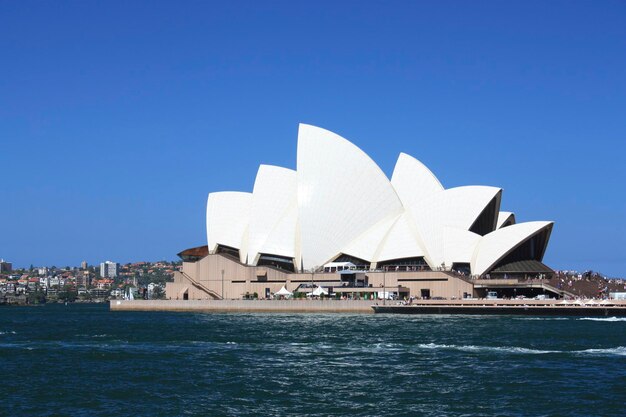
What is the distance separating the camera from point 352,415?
76.3 ft

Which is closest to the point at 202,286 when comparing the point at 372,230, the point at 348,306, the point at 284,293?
the point at 284,293

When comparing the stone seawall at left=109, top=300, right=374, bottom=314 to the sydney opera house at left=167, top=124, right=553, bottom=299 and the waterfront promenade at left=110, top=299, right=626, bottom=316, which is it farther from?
the sydney opera house at left=167, top=124, right=553, bottom=299

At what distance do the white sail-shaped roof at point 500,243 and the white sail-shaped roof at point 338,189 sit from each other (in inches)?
332

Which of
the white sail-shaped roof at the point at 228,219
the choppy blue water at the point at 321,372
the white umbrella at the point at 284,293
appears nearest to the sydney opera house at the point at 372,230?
the white umbrella at the point at 284,293

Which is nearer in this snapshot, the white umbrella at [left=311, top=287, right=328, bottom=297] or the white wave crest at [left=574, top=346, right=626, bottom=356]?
the white wave crest at [left=574, top=346, right=626, bottom=356]

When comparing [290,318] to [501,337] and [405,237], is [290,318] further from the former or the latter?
[501,337]

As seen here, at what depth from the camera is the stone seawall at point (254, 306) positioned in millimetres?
72375

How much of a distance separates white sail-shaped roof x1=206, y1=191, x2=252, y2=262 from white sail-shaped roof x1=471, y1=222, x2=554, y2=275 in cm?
2495

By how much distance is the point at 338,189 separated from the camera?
264 feet

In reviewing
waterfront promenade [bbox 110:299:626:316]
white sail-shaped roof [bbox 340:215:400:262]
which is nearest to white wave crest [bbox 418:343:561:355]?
waterfront promenade [bbox 110:299:626:316]

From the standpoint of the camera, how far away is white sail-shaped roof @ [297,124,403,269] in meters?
80.2

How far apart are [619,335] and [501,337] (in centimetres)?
628

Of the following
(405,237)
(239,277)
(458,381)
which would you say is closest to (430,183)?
(405,237)

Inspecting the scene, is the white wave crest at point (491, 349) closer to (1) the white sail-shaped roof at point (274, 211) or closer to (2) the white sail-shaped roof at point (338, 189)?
(2) the white sail-shaped roof at point (338, 189)
